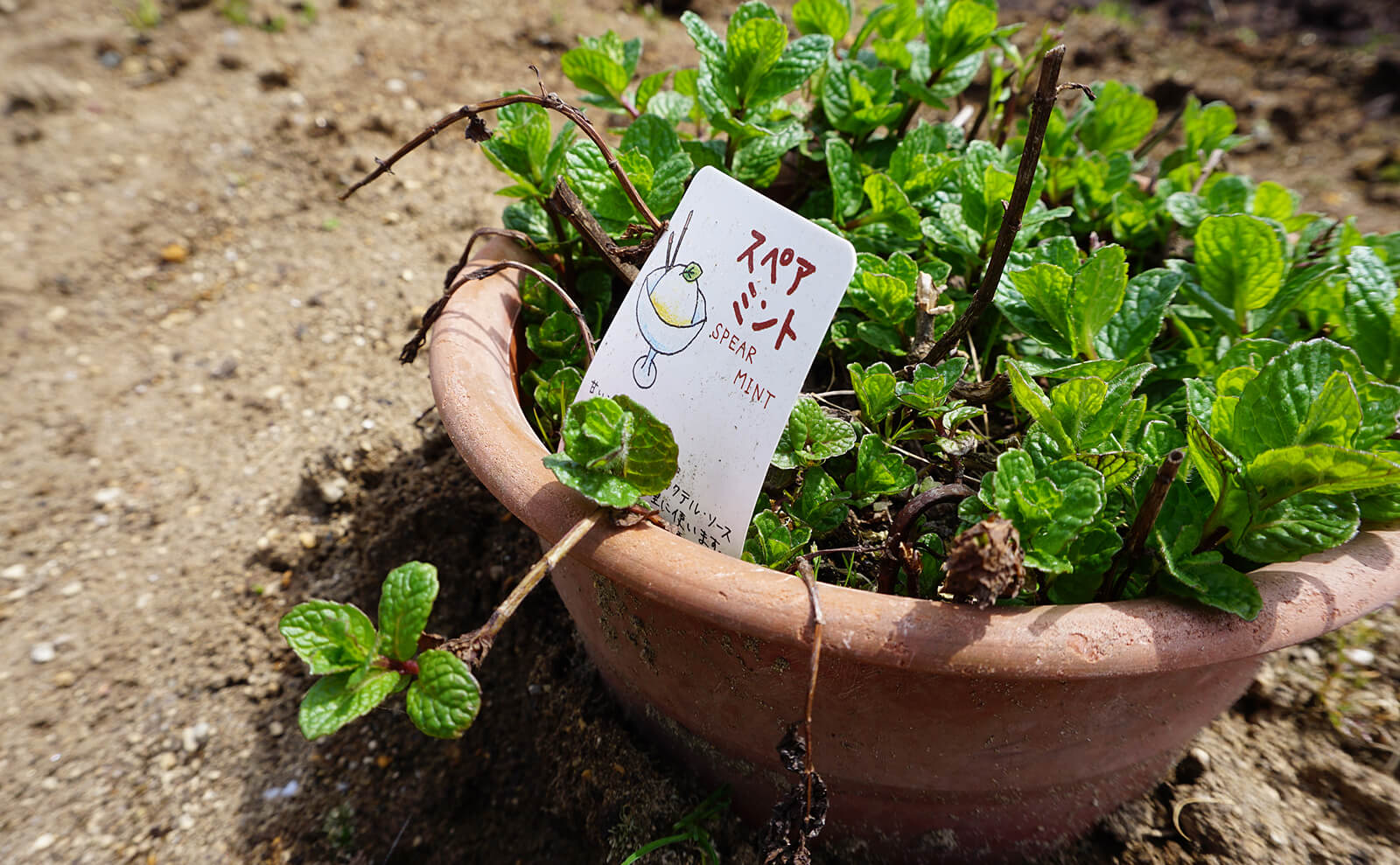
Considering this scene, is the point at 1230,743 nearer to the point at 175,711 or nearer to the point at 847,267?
the point at 847,267

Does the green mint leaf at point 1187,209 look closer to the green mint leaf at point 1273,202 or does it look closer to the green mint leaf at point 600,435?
the green mint leaf at point 1273,202

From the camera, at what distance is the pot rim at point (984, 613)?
27.7 inches

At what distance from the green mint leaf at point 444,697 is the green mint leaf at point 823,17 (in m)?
1.03

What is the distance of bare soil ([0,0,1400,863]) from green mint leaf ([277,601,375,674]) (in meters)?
0.45

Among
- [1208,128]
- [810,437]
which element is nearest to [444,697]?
[810,437]

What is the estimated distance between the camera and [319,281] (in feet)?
6.16

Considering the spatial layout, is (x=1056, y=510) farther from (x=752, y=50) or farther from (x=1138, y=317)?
(x=752, y=50)


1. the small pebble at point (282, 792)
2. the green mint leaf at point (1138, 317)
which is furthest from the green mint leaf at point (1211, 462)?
the small pebble at point (282, 792)

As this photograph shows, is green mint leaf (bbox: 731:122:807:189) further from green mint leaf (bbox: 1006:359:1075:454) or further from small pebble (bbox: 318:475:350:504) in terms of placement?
small pebble (bbox: 318:475:350:504)

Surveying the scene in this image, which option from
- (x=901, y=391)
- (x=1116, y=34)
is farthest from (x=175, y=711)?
(x=1116, y=34)

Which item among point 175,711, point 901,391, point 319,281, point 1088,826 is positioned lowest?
point 175,711

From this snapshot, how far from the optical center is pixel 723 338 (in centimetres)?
83

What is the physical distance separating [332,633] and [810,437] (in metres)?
0.54

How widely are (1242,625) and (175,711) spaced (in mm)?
1483
